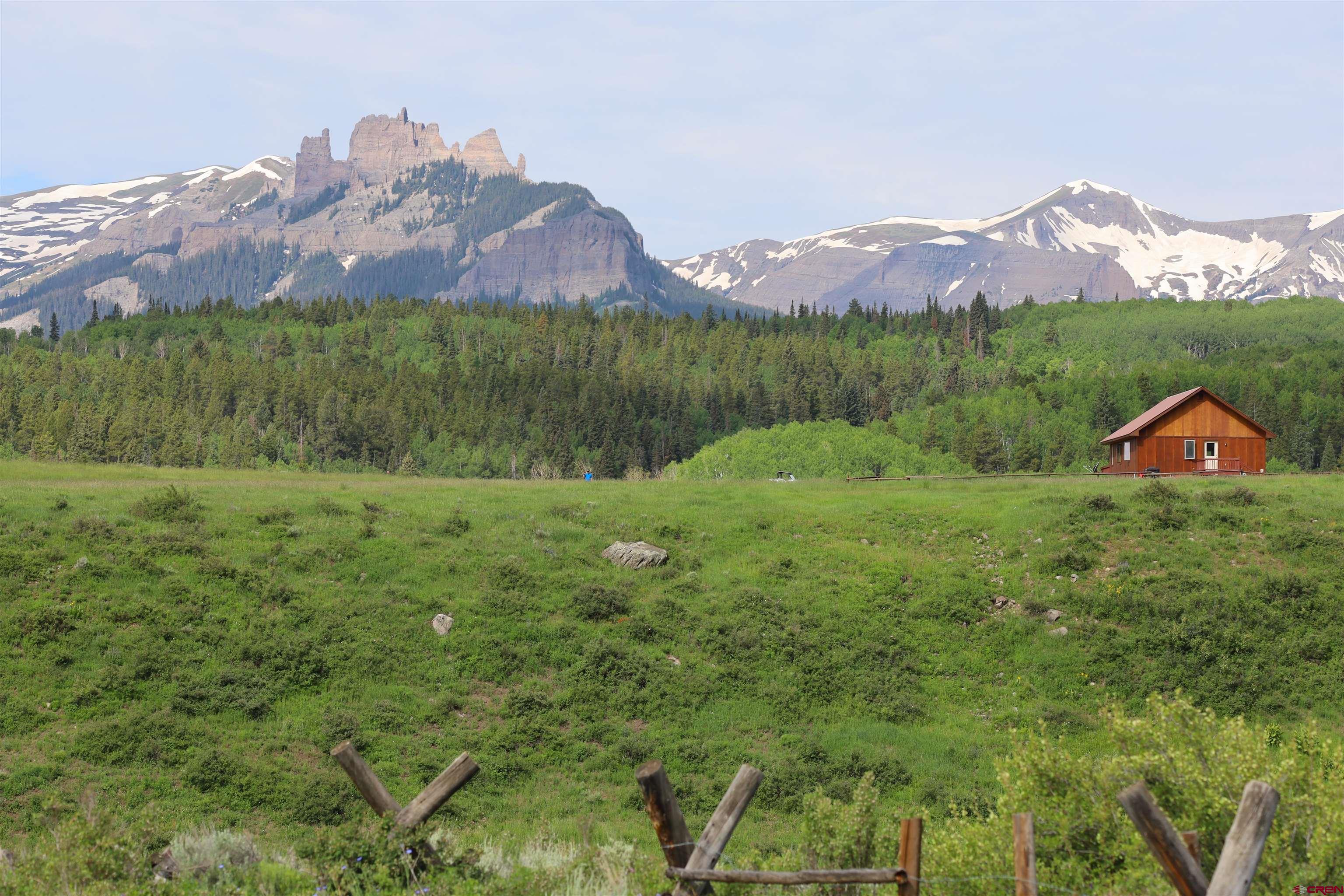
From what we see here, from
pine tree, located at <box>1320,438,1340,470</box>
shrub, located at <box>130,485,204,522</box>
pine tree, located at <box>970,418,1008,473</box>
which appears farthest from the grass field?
pine tree, located at <box>1320,438,1340,470</box>

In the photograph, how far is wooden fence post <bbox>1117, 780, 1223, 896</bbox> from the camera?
8.25 metres

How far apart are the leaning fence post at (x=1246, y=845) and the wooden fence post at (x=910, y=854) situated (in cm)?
254

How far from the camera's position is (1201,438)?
64.2 m

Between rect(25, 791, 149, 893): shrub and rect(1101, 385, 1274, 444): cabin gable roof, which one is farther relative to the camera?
rect(1101, 385, 1274, 444): cabin gable roof

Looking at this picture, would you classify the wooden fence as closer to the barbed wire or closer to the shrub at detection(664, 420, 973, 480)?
the barbed wire

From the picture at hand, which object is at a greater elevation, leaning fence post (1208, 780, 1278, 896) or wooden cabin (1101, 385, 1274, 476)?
leaning fence post (1208, 780, 1278, 896)

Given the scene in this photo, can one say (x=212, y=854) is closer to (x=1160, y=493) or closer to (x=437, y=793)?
(x=437, y=793)

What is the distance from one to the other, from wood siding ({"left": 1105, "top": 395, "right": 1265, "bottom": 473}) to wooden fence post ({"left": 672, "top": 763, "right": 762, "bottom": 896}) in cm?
6169

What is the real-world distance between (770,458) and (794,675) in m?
121

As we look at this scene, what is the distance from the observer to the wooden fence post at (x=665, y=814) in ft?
31.5

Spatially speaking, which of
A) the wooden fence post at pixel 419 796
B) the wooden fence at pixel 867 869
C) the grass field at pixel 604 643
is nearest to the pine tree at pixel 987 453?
the grass field at pixel 604 643

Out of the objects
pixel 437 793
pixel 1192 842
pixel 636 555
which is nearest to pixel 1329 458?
pixel 636 555

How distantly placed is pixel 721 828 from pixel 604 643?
25.7 m

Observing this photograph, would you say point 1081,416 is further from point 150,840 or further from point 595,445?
point 150,840
